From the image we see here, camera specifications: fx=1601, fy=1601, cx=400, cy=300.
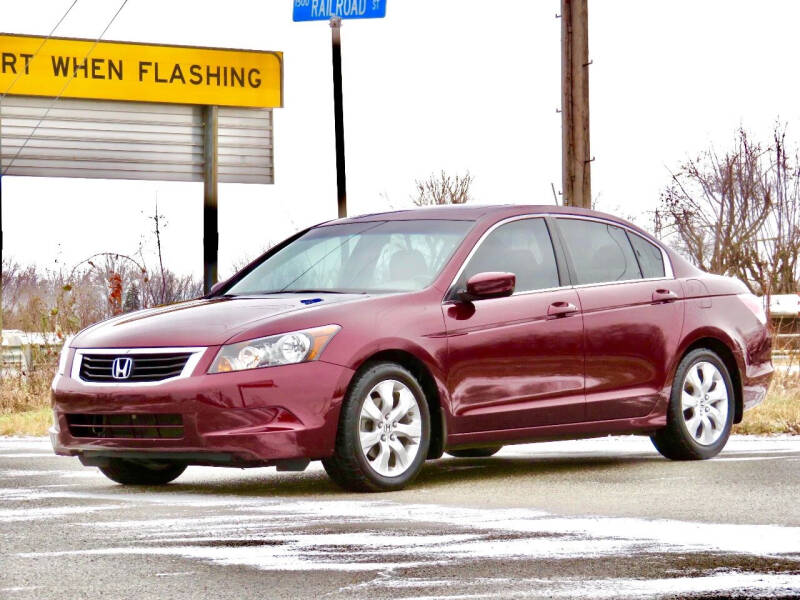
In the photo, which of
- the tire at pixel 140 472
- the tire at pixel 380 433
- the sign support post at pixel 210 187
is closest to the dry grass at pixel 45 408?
the tire at pixel 380 433

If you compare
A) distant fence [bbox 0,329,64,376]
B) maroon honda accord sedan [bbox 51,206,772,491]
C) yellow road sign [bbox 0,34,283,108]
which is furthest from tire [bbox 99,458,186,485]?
yellow road sign [bbox 0,34,283,108]

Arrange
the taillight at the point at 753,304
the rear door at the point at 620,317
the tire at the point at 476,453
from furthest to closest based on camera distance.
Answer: the tire at the point at 476,453, the taillight at the point at 753,304, the rear door at the point at 620,317


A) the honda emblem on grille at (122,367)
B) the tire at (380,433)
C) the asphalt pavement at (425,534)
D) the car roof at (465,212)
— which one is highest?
the car roof at (465,212)

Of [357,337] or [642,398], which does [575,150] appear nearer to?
[642,398]

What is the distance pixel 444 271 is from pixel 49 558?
11.8 feet

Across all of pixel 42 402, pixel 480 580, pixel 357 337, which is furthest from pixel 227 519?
pixel 42 402

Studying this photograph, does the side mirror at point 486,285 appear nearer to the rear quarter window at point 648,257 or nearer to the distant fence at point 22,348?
the rear quarter window at point 648,257

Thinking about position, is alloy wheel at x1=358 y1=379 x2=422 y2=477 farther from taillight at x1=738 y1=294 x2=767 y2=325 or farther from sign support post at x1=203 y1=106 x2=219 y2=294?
sign support post at x1=203 y1=106 x2=219 y2=294

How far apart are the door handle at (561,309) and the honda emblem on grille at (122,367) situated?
273 cm

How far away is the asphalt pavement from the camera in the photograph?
20.7ft

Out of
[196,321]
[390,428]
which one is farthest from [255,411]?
[390,428]

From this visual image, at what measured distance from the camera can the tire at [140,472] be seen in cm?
1030

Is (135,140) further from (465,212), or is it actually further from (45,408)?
(465,212)

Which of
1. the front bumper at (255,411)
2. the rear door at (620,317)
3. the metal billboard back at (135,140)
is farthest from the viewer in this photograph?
the metal billboard back at (135,140)
